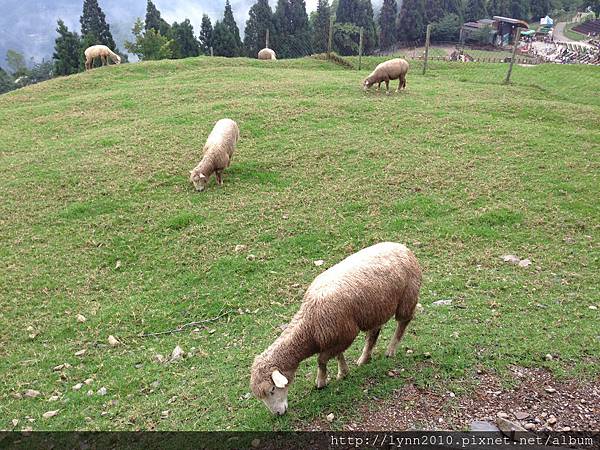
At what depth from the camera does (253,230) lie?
11.3m

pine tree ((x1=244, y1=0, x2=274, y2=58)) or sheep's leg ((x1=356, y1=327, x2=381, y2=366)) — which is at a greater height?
pine tree ((x1=244, y1=0, x2=274, y2=58))

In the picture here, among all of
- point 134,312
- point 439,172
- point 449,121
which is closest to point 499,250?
point 439,172

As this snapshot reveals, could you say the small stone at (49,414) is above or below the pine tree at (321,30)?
below

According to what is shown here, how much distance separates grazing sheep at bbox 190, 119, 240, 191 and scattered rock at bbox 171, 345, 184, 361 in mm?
6539

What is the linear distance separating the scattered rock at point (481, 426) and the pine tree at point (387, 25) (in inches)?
2785

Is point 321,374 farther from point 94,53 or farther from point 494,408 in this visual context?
point 94,53

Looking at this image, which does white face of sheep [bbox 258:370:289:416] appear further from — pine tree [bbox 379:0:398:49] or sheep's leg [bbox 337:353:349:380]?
pine tree [bbox 379:0:398:49]

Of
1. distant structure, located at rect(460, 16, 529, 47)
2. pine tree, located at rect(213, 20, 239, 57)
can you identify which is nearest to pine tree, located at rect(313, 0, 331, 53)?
pine tree, located at rect(213, 20, 239, 57)

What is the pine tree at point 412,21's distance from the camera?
68.5 m

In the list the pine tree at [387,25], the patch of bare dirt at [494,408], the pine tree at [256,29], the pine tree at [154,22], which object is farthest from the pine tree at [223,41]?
the patch of bare dirt at [494,408]

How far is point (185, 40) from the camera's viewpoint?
54.8m

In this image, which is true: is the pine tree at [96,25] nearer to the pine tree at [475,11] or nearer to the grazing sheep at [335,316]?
the grazing sheep at [335,316]

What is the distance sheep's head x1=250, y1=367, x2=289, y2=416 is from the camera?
18.9ft

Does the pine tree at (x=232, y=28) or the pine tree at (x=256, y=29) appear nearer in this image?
the pine tree at (x=232, y=28)
